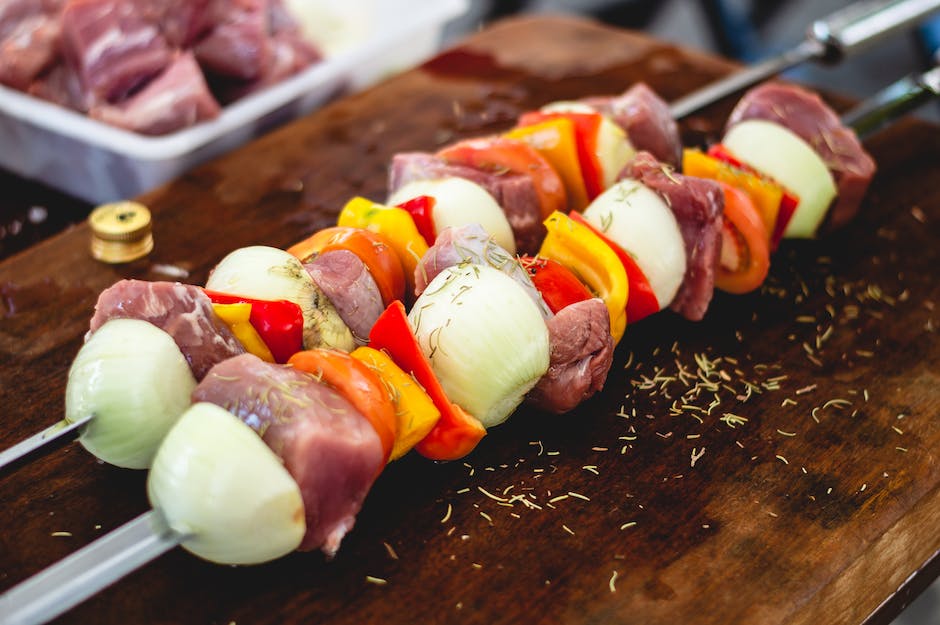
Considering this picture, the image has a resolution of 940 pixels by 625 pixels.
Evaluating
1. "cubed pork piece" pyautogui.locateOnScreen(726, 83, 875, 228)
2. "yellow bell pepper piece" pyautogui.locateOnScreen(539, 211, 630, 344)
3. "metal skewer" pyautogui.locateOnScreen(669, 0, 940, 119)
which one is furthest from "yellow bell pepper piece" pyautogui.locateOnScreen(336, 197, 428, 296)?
"metal skewer" pyautogui.locateOnScreen(669, 0, 940, 119)

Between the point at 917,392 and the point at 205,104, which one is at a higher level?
the point at 205,104

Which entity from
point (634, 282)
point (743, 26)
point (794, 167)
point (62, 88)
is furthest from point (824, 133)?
point (743, 26)

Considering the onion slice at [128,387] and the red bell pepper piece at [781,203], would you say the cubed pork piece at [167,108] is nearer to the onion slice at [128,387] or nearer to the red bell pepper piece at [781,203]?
the onion slice at [128,387]

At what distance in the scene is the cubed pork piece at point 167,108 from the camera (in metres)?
2.79

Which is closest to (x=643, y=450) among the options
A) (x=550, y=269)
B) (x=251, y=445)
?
(x=550, y=269)

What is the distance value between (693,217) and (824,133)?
0.62 meters

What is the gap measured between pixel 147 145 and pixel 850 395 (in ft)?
6.25

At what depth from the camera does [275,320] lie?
1.77m

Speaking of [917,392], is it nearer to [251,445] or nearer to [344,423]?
[344,423]

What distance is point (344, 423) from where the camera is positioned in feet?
5.24

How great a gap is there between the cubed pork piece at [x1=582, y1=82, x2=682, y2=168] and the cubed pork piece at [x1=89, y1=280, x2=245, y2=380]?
4.06 ft

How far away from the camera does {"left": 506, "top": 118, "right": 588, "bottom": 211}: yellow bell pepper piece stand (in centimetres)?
233

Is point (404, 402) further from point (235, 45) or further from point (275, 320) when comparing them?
point (235, 45)

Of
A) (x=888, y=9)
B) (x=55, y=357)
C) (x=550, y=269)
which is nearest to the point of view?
(x=550, y=269)
